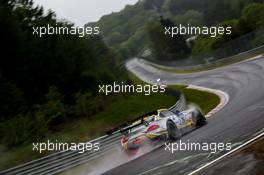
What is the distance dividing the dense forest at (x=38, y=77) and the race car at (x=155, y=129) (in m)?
6.63

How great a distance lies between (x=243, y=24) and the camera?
69125 millimetres

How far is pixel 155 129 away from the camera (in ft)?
53.3

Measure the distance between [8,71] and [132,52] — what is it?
162 m

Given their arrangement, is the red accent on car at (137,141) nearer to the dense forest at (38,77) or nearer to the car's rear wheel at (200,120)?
the car's rear wheel at (200,120)

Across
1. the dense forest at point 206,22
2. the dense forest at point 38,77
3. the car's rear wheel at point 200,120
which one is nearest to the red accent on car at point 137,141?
the car's rear wheel at point 200,120

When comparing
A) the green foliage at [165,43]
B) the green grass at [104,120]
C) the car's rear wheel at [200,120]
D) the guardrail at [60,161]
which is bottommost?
the green foliage at [165,43]

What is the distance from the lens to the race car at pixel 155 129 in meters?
16.3

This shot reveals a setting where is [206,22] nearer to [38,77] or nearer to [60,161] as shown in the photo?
[38,77]

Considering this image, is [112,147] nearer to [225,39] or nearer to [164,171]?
[164,171]

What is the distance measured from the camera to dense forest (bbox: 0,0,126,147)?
23859 millimetres

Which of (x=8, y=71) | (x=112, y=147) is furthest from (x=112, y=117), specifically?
(x=112, y=147)

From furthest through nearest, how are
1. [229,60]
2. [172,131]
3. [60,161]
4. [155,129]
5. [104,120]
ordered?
[229,60]
[104,120]
[60,161]
[172,131]
[155,129]

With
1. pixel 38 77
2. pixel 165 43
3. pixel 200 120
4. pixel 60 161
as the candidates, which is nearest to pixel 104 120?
pixel 38 77

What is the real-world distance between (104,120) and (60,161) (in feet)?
32.2
